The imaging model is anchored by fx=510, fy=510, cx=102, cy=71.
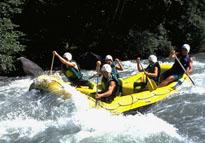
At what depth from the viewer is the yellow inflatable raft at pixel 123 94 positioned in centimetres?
1193

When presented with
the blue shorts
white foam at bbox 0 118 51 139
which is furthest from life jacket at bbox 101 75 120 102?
the blue shorts

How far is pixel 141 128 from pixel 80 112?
5.03 feet

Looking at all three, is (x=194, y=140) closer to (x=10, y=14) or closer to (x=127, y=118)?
(x=127, y=118)

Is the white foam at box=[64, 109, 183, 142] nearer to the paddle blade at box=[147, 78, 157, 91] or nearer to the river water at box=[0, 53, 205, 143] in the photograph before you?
the river water at box=[0, 53, 205, 143]

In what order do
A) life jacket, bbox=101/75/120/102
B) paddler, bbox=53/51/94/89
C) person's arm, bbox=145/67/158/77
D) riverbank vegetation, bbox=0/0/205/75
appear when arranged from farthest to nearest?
riverbank vegetation, bbox=0/0/205/75
paddler, bbox=53/51/94/89
person's arm, bbox=145/67/158/77
life jacket, bbox=101/75/120/102

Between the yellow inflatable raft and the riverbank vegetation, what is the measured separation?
7917mm

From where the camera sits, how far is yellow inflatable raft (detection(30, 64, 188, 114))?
11.9 m

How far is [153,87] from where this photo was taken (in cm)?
1341

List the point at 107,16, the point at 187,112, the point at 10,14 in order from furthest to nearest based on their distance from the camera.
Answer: the point at 107,16 → the point at 10,14 → the point at 187,112

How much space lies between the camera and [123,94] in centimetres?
1348

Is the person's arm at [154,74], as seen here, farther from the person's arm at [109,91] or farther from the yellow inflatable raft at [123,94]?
the person's arm at [109,91]

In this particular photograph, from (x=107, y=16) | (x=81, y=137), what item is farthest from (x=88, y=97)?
A: (x=107, y=16)

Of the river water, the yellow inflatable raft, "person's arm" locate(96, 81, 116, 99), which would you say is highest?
"person's arm" locate(96, 81, 116, 99)

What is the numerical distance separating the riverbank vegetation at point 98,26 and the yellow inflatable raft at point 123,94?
26.0 feet
